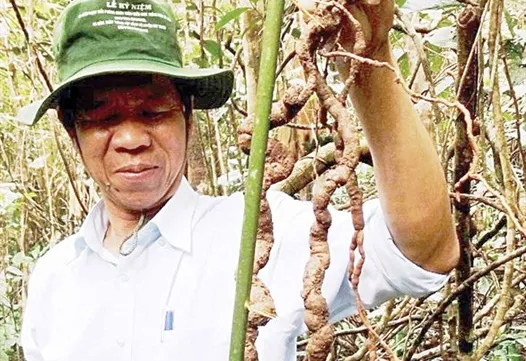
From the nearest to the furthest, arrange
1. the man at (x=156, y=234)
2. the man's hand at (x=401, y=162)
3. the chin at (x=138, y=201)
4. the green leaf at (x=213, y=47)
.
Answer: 1. the man's hand at (x=401, y=162)
2. the man at (x=156, y=234)
3. the chin at (x=138, y=201)
4. the green leaf at (x=213, y=47)

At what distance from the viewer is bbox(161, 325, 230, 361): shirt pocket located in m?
1.03

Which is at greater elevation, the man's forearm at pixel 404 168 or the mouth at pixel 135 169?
the mouth at pixel 135 169

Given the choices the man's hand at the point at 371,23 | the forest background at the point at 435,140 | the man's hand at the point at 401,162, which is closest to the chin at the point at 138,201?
the forest background at the point at 435,140

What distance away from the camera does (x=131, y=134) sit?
1008mm

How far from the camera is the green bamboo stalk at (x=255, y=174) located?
400 millimetres

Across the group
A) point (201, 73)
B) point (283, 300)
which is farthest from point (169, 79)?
point (283, 300)

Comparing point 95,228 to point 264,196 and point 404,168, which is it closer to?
point 404,168

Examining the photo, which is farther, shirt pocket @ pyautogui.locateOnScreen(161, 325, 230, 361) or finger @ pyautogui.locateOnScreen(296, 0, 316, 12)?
shirt pocket @ pyautogui.locateOnScreen(161, 325, 230, 361)

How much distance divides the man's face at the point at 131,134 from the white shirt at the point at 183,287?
88mm

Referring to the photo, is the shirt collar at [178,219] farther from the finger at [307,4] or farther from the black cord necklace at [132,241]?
the finger at [307,4]

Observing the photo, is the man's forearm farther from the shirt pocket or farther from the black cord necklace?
the black cord necklace

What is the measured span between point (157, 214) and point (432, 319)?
466 mm

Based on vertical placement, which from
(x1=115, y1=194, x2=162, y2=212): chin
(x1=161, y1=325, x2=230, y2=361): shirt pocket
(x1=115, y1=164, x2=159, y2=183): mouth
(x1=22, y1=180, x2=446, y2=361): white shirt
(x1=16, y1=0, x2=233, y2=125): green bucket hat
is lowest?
(x1=161, y1=325, x2=230, y2=361): shirt pocket

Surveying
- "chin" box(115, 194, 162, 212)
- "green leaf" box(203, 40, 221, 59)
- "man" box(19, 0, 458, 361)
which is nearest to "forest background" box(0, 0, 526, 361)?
"green leaf" box(203, 40, 221, 59)
